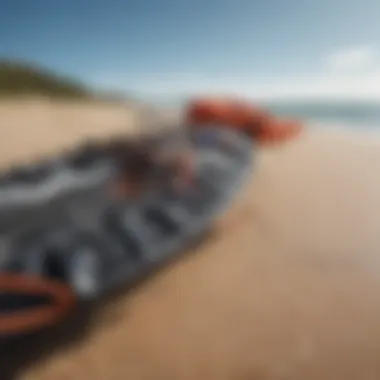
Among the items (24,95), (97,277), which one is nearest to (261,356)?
(97,277)

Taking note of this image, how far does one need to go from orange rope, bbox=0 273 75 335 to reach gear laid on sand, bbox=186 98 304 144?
0.26 metres

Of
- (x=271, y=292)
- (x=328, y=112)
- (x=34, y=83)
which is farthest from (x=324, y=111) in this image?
(x=34, y=83)

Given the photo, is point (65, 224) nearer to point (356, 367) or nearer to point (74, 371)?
point (74, 371)

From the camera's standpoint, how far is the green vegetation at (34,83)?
2.49 feet

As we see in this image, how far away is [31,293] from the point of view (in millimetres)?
719

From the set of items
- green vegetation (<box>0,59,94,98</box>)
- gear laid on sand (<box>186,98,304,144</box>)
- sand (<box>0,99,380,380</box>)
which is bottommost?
sand (<box>0,99,380,380</box>)

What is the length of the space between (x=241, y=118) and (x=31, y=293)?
32 centimetres

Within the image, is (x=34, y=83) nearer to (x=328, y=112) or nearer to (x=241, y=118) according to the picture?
(x=241, y=118)

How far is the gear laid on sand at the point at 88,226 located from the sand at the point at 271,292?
0.10ft

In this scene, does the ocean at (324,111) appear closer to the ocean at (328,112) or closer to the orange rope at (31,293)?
the ocean at (328,112)

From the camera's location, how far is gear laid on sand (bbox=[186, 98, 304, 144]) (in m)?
0.81

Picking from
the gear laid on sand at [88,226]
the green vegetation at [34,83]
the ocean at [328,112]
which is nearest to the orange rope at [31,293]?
the gear laid on sand at [88,226]

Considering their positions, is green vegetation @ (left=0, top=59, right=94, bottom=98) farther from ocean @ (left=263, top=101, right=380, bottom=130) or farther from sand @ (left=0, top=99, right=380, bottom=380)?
ocean @ (left=263, top=101, right=380, bottom=130)

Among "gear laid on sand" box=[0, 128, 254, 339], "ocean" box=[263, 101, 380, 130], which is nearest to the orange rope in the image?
"gear laid on sand" box=[0, 128, 254, 339]
